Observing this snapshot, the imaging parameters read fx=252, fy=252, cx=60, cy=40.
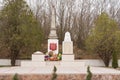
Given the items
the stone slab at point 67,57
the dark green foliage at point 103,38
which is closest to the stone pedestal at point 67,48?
the stone slab at point 67,57

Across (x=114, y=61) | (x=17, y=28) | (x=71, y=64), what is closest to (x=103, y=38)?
(x=114, y=61)

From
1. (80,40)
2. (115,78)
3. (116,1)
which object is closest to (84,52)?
(80,40)

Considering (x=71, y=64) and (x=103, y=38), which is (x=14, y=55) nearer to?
(x=103, y=38)

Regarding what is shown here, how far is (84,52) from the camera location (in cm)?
3406

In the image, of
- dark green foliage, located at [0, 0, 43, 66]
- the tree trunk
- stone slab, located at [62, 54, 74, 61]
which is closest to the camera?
stone slab, located at [62, 54, 74, 61]

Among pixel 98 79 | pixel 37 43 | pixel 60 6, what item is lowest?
pixel 98 79

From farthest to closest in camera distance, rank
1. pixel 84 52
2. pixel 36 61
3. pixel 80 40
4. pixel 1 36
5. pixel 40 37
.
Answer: pixel 80 40 < pixel 84 52 < pixel 40 37 < pixel 1 36 < pixel 36 61

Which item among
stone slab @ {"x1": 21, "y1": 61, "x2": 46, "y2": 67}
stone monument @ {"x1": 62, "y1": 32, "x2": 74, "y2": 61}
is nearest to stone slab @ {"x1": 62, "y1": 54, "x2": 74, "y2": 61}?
stone monument @ {"x1": 62, "y1": 32, "x2": 74, "y2": 61}

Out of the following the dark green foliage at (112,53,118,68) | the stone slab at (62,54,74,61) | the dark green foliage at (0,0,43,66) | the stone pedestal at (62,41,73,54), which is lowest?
the dark green foliage at (112,53,118,68)

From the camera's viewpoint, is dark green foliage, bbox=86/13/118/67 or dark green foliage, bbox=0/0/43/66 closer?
dark green foliage, bbox=0/0/43/66

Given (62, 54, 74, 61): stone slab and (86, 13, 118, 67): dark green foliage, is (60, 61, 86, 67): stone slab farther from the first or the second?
(86, 13, 118, 67): dark green foliage

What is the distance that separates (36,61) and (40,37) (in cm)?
1075

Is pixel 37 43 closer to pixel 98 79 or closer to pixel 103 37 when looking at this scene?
pixel 103 37

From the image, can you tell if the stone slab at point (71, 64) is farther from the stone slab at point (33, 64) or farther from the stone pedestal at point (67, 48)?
the stone slab at point (33, 64)
